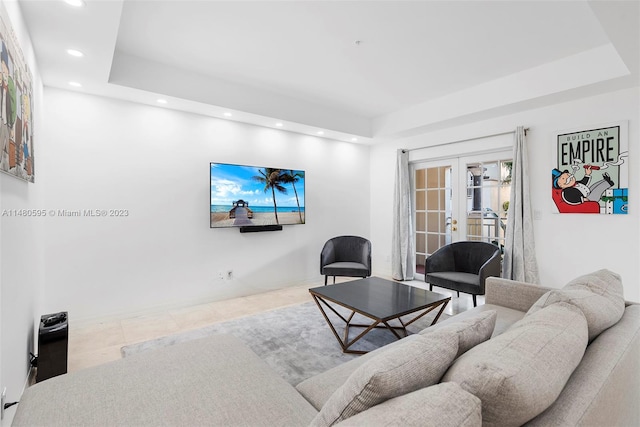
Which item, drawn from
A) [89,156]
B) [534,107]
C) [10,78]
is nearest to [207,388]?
[10,78]

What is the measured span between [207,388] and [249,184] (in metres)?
3.20

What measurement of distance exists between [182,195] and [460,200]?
3.90 metres

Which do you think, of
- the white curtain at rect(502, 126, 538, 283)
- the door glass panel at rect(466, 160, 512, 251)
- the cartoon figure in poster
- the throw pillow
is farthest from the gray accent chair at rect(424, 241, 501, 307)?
the throw pillow

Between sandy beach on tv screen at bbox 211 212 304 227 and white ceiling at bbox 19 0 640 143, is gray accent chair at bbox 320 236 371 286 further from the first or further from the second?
white ceiling at bbox 19 0 640 143

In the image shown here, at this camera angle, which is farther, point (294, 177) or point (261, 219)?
point (294, 177)

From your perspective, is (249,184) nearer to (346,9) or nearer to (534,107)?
(346,9)

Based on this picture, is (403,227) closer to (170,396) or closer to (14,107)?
(170,396)

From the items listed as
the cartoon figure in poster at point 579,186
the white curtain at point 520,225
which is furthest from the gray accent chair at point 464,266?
the cartoon figure in poster at point 579,186

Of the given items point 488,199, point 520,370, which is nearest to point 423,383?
point 520,370

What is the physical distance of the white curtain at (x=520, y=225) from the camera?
12.5 ft

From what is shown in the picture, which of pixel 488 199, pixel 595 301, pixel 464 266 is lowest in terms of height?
pixel 464 266

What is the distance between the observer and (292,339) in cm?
290

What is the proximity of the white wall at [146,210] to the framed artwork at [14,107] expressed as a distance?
1.08m

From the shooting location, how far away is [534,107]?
12.5 feet
